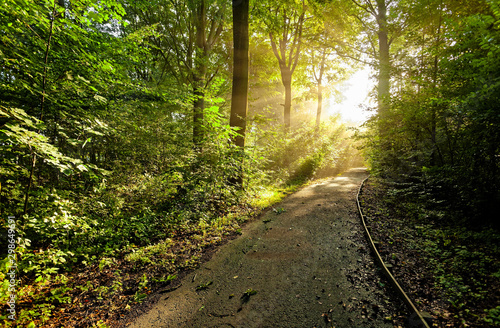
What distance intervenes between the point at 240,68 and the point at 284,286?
7.32m

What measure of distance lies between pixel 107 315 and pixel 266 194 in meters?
6.69

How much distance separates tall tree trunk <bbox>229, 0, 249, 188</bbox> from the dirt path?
11.1 feet

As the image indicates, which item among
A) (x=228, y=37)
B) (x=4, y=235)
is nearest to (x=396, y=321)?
(x=4, y=235)

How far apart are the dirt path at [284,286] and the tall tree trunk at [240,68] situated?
3.38 m

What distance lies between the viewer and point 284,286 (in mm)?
3555

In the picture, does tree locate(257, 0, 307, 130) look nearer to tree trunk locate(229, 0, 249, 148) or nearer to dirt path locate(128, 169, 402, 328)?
tree trunk locate(229, 0, 249, 148)

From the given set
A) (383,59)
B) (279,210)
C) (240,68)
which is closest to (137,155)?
(240,68)

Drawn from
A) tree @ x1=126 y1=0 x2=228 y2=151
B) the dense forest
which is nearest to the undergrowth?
the dense forest

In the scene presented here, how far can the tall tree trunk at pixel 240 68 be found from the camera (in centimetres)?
746

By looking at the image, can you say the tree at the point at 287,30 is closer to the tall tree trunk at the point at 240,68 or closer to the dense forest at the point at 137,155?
the dense forest at the point at 137,155

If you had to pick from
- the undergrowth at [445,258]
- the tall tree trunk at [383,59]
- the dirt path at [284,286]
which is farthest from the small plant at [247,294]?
the tall tree trunk at [383,59]

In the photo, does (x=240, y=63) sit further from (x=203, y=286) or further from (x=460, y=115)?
(x=203, y=286)

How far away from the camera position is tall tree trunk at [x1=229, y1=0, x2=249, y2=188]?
294 inches

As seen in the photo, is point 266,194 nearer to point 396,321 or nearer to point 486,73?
point 396,321
